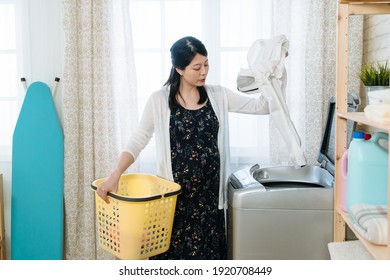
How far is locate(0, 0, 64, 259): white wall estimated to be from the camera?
3256mm

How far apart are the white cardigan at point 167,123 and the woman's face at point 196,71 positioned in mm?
124

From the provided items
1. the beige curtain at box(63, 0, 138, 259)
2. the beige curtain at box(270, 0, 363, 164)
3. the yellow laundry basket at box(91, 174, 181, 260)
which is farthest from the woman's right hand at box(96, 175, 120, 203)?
the beige curtain at box(270, 0, 363, 164)

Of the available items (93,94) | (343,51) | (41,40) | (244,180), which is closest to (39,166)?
(93,94)

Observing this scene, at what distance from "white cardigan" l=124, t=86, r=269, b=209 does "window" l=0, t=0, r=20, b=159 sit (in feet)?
4.25

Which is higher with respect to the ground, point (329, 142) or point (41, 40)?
point (41, 40)

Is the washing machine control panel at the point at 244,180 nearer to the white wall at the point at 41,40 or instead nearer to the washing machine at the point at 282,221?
the washing machine at the point at 282,221

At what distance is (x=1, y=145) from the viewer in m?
3.40

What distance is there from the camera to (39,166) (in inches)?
127

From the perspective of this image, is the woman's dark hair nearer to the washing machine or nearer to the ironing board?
the washing machine

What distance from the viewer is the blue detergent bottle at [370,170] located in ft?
5.51

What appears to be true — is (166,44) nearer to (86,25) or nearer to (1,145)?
(86,25)

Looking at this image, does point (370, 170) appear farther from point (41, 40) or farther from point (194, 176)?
point (41, 40)

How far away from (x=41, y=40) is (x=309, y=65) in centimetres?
169
